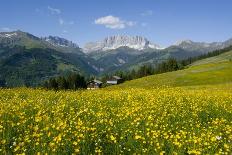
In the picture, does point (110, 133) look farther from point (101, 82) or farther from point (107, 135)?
point (101, 82)

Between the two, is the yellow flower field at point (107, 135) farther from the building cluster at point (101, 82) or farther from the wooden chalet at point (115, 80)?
the wooden chalet at point (115, 80)

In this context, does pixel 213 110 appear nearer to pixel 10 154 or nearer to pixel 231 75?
pixel 10 154

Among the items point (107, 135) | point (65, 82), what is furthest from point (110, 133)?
point (65, 82)

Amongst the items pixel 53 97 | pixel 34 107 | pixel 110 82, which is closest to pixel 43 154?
pixel 34 107

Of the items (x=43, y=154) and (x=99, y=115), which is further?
(x=99, y=115)

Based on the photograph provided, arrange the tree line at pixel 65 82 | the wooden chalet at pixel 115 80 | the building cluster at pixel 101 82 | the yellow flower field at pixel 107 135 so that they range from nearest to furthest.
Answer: the yellow flower field at pixel 107 135 → the tree line at pixel 65 82 → the building cluster at pixel 101 82 → the wooden chalet at pixel 115 80

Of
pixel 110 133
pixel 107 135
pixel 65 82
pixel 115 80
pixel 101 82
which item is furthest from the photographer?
pixel 115 80

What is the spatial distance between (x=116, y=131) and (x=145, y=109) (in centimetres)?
378

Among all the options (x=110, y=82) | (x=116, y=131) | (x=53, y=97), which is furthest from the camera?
(x=110, y=82)

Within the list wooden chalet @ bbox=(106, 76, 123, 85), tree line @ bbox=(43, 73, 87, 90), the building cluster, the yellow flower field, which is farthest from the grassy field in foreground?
wooden chalet @ bbox=(106, 76, 123, 85)

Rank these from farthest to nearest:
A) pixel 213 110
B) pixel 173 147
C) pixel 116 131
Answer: pixel 213 110
pixel 116 131
pixel 173 147

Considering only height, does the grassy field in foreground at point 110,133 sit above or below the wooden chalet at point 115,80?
below

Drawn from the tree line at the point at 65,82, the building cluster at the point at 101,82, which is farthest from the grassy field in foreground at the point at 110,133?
the building cluster at the point at 101,82

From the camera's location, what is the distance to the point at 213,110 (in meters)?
16.5
